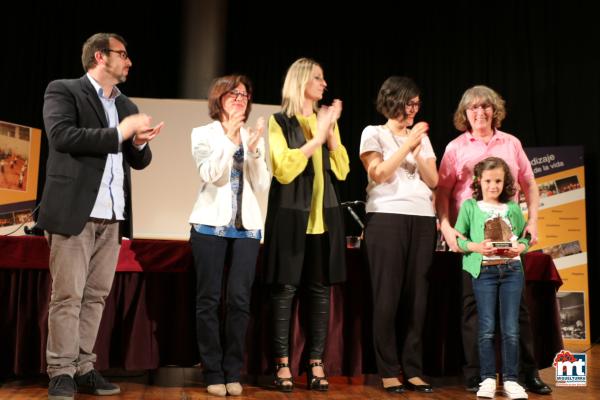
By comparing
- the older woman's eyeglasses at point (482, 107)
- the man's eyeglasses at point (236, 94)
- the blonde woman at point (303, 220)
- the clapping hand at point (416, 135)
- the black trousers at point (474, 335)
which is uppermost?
the older woman's eyeglasses at point (482, 107)

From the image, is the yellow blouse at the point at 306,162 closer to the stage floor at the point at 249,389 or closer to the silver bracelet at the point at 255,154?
the silver bracelet at the point at 255,154

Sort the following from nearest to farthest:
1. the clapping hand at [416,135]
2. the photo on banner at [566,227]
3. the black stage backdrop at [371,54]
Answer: the clapping hand at [416,135]
the photo on banner at [566,227]
the black stage backdrop at [371,54]

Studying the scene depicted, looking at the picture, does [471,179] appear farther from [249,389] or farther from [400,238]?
[249,389]

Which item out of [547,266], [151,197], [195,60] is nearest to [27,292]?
[547,266]

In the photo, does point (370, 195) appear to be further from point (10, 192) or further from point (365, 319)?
point (10, 192)

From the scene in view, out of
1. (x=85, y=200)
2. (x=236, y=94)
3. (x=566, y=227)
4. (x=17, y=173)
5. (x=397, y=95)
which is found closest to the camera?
(x=85, y=200)

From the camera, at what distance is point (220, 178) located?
2895 millimetres

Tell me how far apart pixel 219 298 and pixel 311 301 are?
44cm

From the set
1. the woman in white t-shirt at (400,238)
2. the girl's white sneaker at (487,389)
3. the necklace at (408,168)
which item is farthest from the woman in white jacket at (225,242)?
the girl's white sneaker at (487,389)

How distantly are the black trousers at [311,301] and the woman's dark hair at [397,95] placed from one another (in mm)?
724

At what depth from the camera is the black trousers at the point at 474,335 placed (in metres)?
3.18

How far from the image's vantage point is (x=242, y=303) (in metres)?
2.90

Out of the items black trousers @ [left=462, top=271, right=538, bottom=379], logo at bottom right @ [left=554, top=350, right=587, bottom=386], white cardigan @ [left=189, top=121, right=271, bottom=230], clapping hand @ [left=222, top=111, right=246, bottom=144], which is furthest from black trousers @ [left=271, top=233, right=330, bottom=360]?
logo at bottom right @ [left=554, top=350, right=587, bottom=386]

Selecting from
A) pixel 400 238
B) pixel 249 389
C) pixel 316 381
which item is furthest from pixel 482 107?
pixel 249 389
